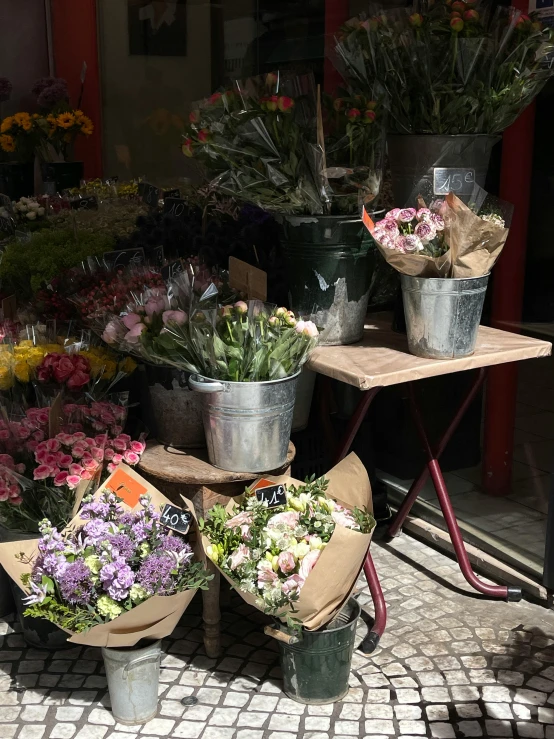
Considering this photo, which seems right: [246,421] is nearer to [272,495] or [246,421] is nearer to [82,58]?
[272,495]

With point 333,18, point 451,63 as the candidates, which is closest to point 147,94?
point 333,18

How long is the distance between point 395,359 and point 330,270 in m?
0.39

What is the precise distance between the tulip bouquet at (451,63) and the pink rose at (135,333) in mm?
1181

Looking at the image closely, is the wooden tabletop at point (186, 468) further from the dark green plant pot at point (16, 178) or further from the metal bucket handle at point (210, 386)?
the dark green plant pot at point (16, 178)

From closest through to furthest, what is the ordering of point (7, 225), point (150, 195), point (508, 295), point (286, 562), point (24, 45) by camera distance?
point (286, 562)
point (508, 295)
point (150, 195)
point (7, 225)
point (24, 45)

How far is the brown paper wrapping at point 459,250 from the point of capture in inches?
112

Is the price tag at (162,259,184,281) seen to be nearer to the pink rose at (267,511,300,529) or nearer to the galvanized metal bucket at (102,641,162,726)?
the pink rose at (267,511,300,529)

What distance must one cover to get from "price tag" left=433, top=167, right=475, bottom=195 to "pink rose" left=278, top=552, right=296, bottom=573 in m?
1.39

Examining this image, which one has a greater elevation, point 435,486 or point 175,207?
point 175,207

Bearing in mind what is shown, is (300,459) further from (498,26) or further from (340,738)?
(498,26)

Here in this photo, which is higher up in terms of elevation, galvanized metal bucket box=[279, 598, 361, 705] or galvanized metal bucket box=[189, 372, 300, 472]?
galvanized metal bucket box=[189, 372, 300, 472]

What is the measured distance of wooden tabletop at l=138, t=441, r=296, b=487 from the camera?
2.95m

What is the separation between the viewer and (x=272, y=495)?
2900 millimetres

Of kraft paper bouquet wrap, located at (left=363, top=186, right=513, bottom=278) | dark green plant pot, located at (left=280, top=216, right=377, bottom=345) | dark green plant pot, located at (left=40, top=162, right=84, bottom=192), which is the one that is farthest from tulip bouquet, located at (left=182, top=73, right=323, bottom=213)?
dark green plant pot, located at (left=40, top=162, right=84, bottom=192)
